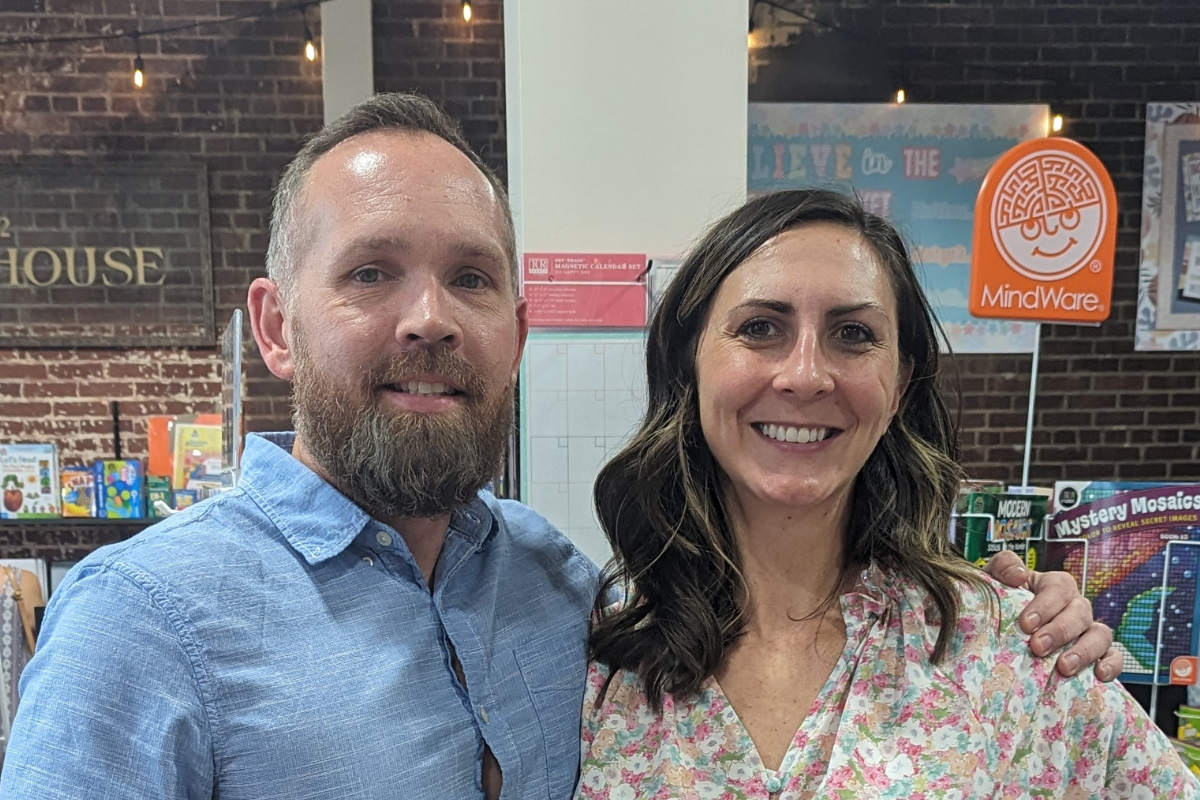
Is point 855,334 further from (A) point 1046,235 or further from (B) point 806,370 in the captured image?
(A) point 1046,235

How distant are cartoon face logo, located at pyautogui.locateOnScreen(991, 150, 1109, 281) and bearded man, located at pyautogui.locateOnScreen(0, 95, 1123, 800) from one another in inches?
40.2

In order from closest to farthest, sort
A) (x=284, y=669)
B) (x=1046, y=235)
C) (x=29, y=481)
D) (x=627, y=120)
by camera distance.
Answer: (x=284, y=669) → (x=1046, y=235) → (x=627, y=120) → (x=29, y=481)

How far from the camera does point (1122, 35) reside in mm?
3510

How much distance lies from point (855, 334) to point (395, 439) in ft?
2.25

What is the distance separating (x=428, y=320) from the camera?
102 centimetres

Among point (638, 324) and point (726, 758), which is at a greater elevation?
point (638, 324)

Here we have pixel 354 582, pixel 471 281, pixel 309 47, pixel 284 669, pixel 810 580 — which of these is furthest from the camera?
pixel 309 47

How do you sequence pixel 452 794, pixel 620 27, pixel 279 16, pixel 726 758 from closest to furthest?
pixel 452 794, pixel 726 758, pixel 620 27, pixel 279 16

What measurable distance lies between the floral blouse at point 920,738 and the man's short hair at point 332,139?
763 millimetres

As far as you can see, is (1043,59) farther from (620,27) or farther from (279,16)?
(279,16)

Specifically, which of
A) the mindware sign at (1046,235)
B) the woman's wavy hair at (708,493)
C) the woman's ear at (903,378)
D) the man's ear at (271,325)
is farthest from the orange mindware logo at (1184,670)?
the man's ear at (271,325)

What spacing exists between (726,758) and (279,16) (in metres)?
3.60

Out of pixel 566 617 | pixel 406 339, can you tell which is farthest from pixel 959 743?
pixel 406 339

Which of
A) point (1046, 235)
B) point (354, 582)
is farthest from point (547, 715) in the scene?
point (1046, 235)
